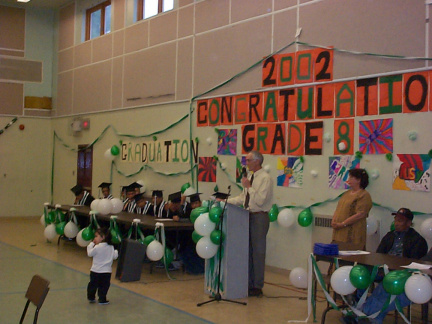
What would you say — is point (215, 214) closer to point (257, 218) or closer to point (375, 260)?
point (257, 218)

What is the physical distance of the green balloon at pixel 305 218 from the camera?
7.54m

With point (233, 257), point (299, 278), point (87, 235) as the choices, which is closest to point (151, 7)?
point (87, 235)

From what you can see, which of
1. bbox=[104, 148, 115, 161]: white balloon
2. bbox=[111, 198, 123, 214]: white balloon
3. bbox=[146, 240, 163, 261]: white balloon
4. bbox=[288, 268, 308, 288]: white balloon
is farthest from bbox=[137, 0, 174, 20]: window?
bbox=[288, 268, 308, 288]: white balloon

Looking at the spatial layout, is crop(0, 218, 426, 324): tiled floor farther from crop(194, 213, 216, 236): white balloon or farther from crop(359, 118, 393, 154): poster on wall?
crop(359, 118, 393, 154): poster on wall

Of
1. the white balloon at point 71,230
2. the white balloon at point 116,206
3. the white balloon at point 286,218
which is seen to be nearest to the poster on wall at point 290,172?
the white balloon at point 286,218

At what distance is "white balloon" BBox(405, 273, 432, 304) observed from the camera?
4.40 meters

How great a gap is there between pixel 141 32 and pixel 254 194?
6.30 meters

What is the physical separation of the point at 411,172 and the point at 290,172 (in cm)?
200

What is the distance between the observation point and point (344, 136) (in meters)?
7.33

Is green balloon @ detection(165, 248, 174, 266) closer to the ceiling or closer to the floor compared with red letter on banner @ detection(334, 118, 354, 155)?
closer to the floor

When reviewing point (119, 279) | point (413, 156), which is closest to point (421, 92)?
point (413, 156)

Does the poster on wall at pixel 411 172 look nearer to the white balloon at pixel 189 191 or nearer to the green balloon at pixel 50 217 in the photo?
the white balloon at pixel 189 191

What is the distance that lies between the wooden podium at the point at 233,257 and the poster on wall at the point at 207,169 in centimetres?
296

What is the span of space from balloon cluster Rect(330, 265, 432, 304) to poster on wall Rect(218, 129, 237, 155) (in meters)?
4.36
